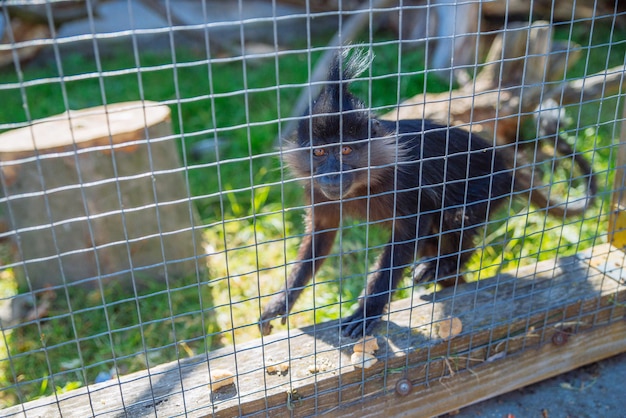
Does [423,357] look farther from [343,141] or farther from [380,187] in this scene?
[343,141]

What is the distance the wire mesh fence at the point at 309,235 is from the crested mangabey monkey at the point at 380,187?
0.04ft

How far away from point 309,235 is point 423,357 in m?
0.71

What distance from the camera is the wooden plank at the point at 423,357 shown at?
7.07 ft

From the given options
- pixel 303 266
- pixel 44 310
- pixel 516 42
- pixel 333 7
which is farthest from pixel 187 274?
pixel 333 7

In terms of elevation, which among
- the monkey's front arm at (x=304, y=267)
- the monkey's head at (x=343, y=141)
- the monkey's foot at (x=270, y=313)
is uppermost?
the monkey's head at (x=343, y=141)

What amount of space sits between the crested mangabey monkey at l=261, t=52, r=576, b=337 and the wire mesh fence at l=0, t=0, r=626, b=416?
0.04ft

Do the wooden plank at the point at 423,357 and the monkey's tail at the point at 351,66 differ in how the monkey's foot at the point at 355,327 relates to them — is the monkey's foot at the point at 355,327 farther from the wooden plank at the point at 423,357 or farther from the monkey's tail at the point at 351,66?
the monkey's tail at the point at 351,66

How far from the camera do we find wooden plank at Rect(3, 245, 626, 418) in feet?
7.07

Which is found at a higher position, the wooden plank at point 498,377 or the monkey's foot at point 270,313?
the monkey's foot at point 270,313

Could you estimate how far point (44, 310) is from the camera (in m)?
3.72

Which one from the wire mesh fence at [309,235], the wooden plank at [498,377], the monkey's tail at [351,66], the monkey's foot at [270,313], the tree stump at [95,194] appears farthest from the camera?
the tree stump at [95,194]

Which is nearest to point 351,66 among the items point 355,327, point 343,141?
point 343,141

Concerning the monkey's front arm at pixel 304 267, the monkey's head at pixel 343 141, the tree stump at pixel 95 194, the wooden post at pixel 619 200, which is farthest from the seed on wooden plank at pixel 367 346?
the tree stump at pixel 95 194

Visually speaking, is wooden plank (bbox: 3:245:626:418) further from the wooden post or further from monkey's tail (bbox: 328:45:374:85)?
monkey's tail (bbox: 328:45:374:85)
